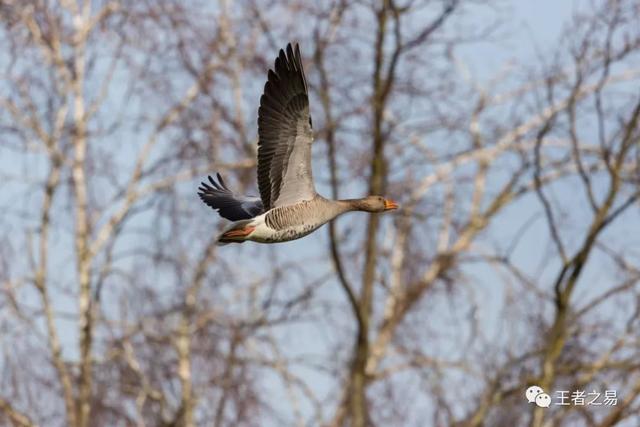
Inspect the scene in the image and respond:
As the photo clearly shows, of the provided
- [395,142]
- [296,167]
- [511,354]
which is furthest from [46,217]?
[296,167]

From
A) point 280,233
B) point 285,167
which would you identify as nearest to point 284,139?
point 285,167

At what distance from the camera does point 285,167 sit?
6555 millimetres

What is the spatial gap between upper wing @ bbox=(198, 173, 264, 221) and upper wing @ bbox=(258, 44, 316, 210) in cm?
44

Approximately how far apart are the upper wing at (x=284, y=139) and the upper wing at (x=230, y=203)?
1.45 feet

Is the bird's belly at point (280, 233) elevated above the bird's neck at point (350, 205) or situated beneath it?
situated beneath

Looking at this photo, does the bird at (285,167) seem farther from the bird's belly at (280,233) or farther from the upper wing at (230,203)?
the upper wing at (230,203)

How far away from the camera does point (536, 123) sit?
15734mm

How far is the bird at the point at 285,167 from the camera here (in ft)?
20.8

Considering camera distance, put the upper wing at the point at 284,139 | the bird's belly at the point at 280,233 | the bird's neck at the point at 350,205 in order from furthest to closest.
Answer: the bird's neck at the point at 350,205, the upper wing at the point at 284,139, the bird's belly at the point at 280,233

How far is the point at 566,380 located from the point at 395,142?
302cm

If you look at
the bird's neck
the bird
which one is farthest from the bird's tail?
the bird's neck

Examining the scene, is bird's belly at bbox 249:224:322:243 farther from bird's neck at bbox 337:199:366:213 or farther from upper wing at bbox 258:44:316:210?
bird's neck at bbox 337:199:366:213

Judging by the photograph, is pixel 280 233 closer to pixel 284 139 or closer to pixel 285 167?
pixel 285 167

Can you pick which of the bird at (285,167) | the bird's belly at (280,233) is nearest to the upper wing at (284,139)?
the bird at (285,167)
